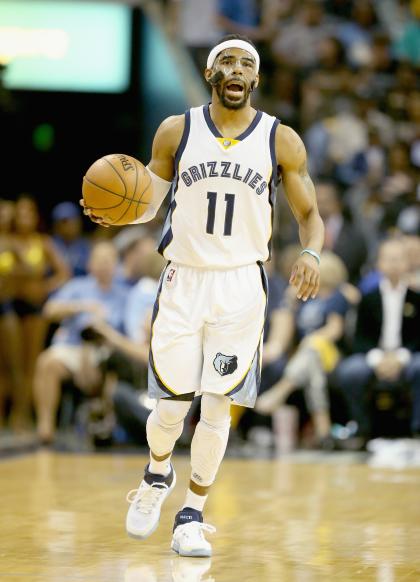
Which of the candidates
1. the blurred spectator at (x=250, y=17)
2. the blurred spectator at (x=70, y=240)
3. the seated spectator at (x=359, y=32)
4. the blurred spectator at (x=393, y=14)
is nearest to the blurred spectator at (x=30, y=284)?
the blurred spectator at (x=70, y=240)

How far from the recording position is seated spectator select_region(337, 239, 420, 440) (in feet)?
33.6

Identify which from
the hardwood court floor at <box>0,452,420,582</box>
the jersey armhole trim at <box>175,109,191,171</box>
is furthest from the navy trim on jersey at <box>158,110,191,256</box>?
the hardwood court floor at <box>0,452,420,582</box>

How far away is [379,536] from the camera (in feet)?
19.1

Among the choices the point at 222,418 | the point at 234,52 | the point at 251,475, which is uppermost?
the point at 234,52

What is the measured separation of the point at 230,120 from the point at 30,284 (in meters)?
6.41

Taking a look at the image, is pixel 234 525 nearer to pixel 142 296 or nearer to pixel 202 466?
pixel 202 466

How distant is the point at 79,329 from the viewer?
10789 millimetres

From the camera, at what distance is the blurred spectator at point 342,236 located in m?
11.8

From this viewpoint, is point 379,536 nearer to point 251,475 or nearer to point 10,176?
point 251,475

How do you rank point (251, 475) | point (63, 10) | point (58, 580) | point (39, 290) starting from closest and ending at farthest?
point (58, 580) < point (251, 475) < point (39, 290) < point (63, 10)

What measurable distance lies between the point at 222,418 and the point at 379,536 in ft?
3.50

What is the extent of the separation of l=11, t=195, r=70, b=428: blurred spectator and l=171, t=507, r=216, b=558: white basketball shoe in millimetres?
6241

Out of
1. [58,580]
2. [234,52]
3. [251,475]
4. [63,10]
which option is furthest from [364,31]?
[58,580]

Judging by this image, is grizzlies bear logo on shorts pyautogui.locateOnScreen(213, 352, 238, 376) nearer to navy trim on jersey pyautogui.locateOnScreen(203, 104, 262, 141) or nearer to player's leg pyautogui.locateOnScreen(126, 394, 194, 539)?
player's leg pyautogui.locateOnScreen(126, 394, 194, 539)
